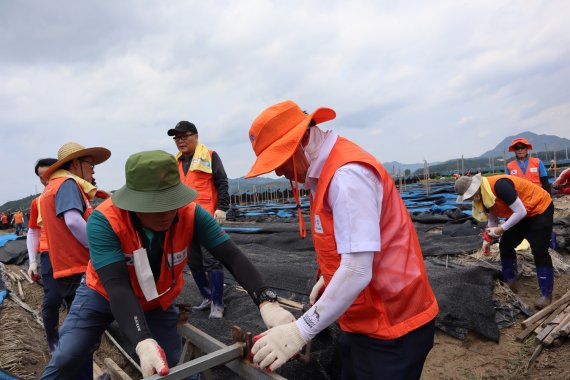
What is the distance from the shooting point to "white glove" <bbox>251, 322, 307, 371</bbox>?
1.25 metres

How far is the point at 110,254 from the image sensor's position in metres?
1.52

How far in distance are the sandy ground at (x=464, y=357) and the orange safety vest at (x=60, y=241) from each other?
93 centimetres

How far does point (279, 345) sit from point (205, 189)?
2.28 meters

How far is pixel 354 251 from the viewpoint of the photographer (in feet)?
3.76

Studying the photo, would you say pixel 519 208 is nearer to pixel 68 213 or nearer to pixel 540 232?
pixel 540 232

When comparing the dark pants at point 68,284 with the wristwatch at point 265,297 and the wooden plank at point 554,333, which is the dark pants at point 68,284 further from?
the wooden plank at point 554,333

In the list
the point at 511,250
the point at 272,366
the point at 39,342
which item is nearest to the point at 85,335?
the point at 272,366

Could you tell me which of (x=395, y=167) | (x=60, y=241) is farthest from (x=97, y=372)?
(x=395, y=167)

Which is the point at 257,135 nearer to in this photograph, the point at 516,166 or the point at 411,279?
the point at 411,279

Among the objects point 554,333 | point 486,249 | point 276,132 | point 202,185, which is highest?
point 276,132

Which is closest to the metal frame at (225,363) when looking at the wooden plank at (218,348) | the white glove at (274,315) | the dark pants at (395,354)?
the wooden plank at (218,348)

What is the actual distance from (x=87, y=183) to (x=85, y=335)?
130cm

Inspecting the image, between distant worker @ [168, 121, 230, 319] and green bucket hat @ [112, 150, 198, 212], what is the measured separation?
1.70 meters

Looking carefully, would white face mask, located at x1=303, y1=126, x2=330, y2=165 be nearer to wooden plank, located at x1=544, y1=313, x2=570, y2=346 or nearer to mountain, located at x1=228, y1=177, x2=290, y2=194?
wooden plank, located at x1=544, y1=313, x2=570, y2=346
